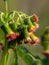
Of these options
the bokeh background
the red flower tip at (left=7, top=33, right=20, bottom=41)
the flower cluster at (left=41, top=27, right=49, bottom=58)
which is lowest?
the flower cluster at (left=41, top=27, right=49, bottom=58)

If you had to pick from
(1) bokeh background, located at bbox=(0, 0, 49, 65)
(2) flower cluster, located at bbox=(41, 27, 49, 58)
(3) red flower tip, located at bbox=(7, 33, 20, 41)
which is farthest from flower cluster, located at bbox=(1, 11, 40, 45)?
(1) bokeh background, located at bbox=(0, 0, 49, 65)

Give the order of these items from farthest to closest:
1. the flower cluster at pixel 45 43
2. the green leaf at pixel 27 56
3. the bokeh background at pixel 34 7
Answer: the bokeh background at pixel 34 7 < the green leaf at pixel 27 56 < the flower cluster at pixel 45 43

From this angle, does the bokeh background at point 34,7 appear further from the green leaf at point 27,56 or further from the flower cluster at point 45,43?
the flower cluster at point 45,43

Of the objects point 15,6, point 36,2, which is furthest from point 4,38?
point 36,2

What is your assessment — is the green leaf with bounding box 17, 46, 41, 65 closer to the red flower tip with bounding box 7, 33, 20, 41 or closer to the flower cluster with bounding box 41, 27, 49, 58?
the red flower tip with bounding box 7, 33, 20, 41

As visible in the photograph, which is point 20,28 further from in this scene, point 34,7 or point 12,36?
point 34,7

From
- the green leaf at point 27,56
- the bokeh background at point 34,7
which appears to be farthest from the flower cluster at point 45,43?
the bokeh background at point 34,7

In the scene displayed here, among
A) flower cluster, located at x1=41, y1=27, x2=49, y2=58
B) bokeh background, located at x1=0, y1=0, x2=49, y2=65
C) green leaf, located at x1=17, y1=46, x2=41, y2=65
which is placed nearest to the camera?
flower cluster, located at x1=41, y1=27, x2=49, y2=58

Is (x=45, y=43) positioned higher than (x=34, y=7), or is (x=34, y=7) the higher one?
(x=34, y=7)

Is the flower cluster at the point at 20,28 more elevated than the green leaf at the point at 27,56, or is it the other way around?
the flower cluster at the point at 20,28

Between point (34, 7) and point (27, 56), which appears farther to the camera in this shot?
point (34, 7)

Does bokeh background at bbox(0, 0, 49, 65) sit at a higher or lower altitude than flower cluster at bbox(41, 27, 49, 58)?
higher

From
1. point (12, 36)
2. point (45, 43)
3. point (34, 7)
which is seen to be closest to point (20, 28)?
point (12, 36)
